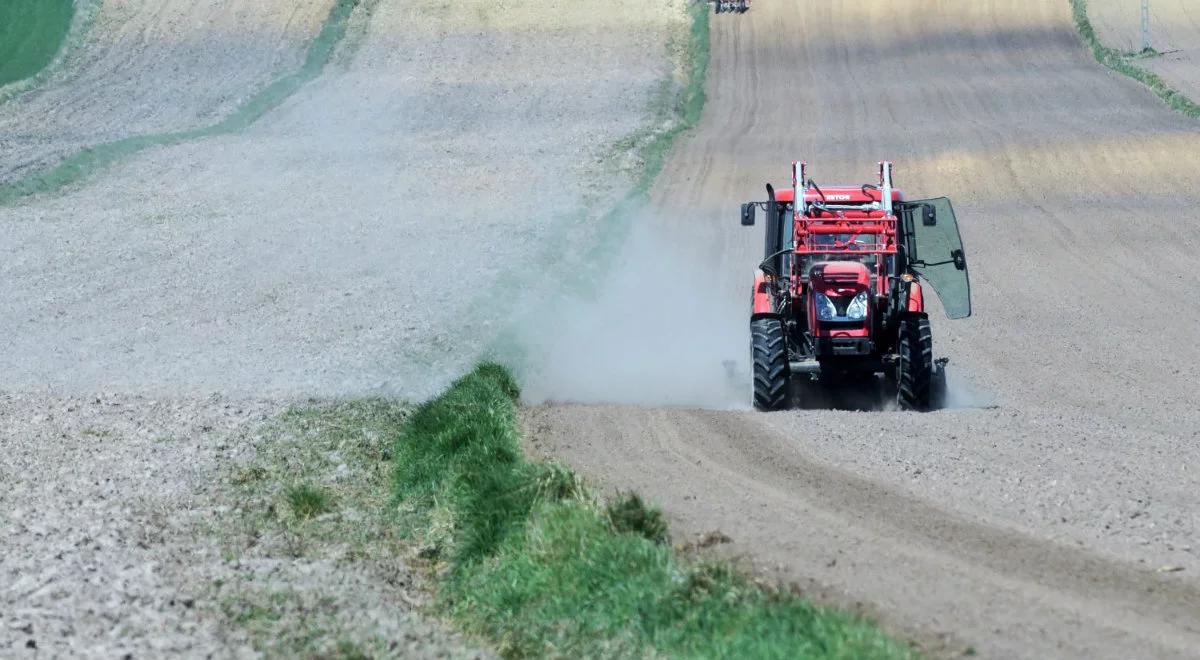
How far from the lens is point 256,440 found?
511 inches

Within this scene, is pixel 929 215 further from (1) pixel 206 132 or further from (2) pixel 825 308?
(1) pixel 206 132

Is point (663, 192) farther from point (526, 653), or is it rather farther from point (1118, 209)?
point (526, 653)

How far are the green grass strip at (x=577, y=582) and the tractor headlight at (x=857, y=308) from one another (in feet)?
14.6

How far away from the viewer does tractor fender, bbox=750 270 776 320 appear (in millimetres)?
14922

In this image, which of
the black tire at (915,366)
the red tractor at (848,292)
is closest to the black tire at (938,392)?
the red tractor at (848,292)

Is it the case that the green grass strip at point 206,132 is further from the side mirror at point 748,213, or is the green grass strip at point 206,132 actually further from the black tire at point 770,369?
the black tire at point 770,369

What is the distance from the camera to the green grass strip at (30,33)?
42.8 meters

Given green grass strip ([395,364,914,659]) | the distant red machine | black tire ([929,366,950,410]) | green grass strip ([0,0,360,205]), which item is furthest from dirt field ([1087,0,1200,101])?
green grass strip ([395,364,914,659])

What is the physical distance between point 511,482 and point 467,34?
37759 millimetres

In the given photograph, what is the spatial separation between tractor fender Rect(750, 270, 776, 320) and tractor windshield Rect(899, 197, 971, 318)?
4.73 ft

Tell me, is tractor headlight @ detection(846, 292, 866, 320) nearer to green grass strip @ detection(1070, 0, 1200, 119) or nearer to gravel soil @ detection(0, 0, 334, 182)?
gravel soil @ detection(0, 0, 334, 182)

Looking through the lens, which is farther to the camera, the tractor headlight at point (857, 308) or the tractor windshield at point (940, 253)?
the tractor windshield at point (940, 253)

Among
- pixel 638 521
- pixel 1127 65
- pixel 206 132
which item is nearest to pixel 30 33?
pixel 206 132

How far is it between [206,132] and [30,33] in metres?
11.9
